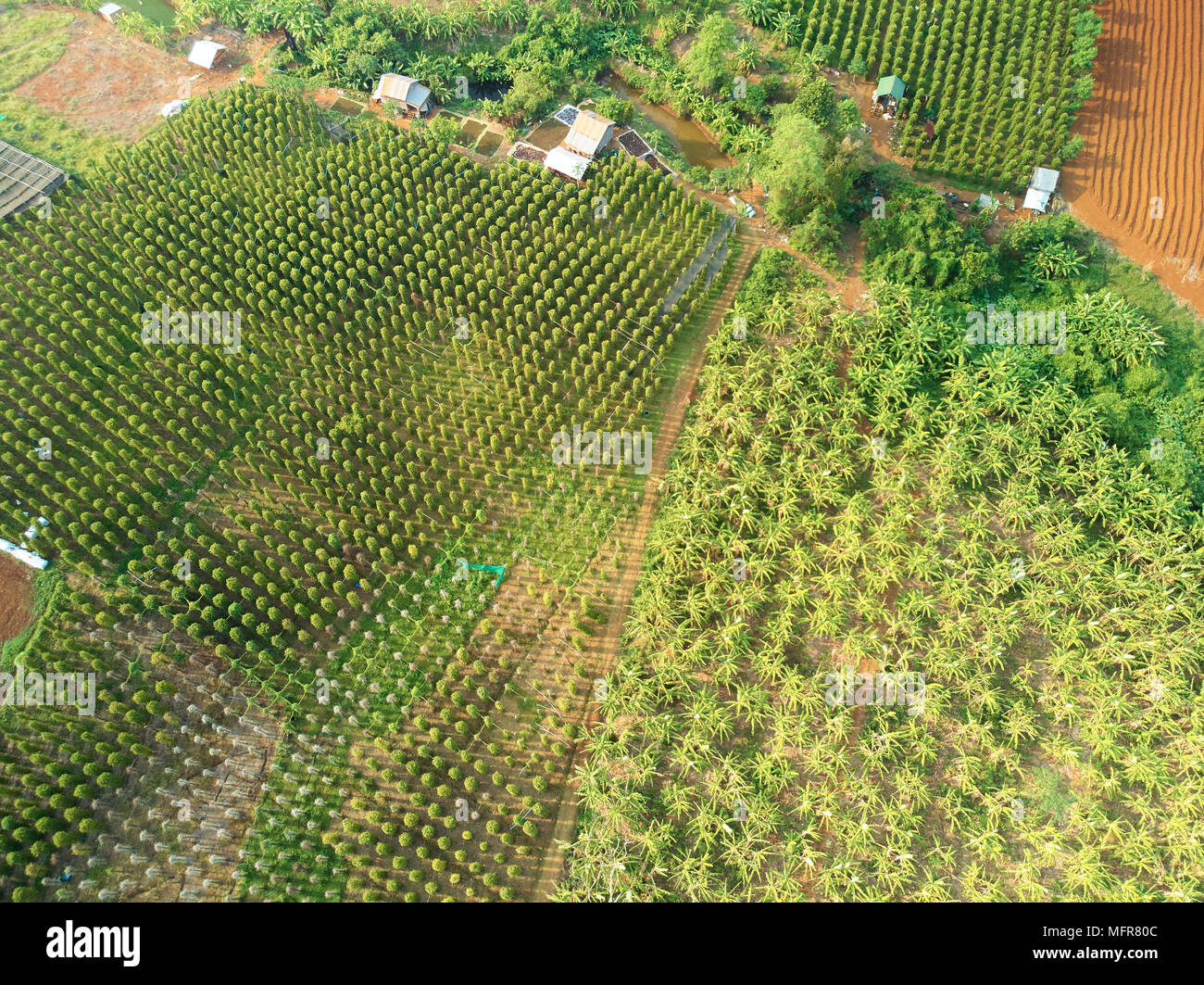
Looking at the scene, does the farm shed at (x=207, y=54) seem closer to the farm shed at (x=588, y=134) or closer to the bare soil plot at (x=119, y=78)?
Result: the bare soil plot at (x=119, y=78)

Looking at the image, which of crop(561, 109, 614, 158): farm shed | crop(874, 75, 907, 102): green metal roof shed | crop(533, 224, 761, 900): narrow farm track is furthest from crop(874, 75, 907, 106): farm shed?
crop(561, 109, 614, 158): farm shed

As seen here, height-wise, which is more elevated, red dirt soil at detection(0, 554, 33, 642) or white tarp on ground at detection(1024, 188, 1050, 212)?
white tarp on ground at detection(1024, 188, 1050, 212)

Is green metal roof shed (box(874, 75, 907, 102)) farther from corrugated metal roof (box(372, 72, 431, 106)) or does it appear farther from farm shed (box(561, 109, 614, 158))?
corrugated metal roof (box(372, 72, 431, 106))

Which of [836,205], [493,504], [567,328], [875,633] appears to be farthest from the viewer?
[836,205]

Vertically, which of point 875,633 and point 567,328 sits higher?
point 567,328

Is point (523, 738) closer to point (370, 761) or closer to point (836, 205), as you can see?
point (370, 761)

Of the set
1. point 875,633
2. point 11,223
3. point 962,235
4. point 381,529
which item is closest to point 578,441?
point 381,529

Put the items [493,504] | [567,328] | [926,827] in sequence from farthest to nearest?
[567,328] < [493,504] < [926,827]
